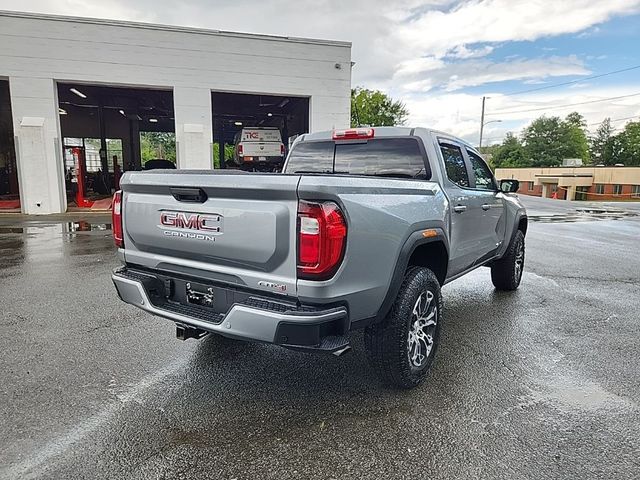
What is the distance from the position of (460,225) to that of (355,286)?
6.02 ft

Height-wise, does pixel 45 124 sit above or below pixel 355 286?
above

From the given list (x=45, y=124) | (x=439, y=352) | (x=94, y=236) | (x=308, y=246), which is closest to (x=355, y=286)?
(x=308, y=246)

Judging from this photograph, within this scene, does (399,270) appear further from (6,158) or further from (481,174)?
(6,158)

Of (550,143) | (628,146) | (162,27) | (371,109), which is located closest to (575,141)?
(550,143)

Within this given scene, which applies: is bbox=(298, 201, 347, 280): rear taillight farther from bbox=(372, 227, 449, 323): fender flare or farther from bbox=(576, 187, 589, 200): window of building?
bbox=(576, 187, 589, 200): window of building

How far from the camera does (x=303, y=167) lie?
4.74 m

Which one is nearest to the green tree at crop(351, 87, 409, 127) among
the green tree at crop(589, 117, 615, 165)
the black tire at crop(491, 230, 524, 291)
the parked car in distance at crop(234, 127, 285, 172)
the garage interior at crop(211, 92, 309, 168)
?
the garage interior at crop(211, 92, 309, 168)

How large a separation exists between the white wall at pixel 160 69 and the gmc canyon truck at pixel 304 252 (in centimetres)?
1379

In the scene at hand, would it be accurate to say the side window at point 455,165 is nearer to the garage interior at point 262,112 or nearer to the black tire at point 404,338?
the black tire at point 404,338

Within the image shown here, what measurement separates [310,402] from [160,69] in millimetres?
15609

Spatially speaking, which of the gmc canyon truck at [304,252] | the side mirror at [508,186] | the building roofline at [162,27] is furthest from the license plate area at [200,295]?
the building roofline at [162,27]

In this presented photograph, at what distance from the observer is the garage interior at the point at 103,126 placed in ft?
64.8

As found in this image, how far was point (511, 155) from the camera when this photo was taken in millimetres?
89125

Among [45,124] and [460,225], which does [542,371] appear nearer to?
[460,225]
